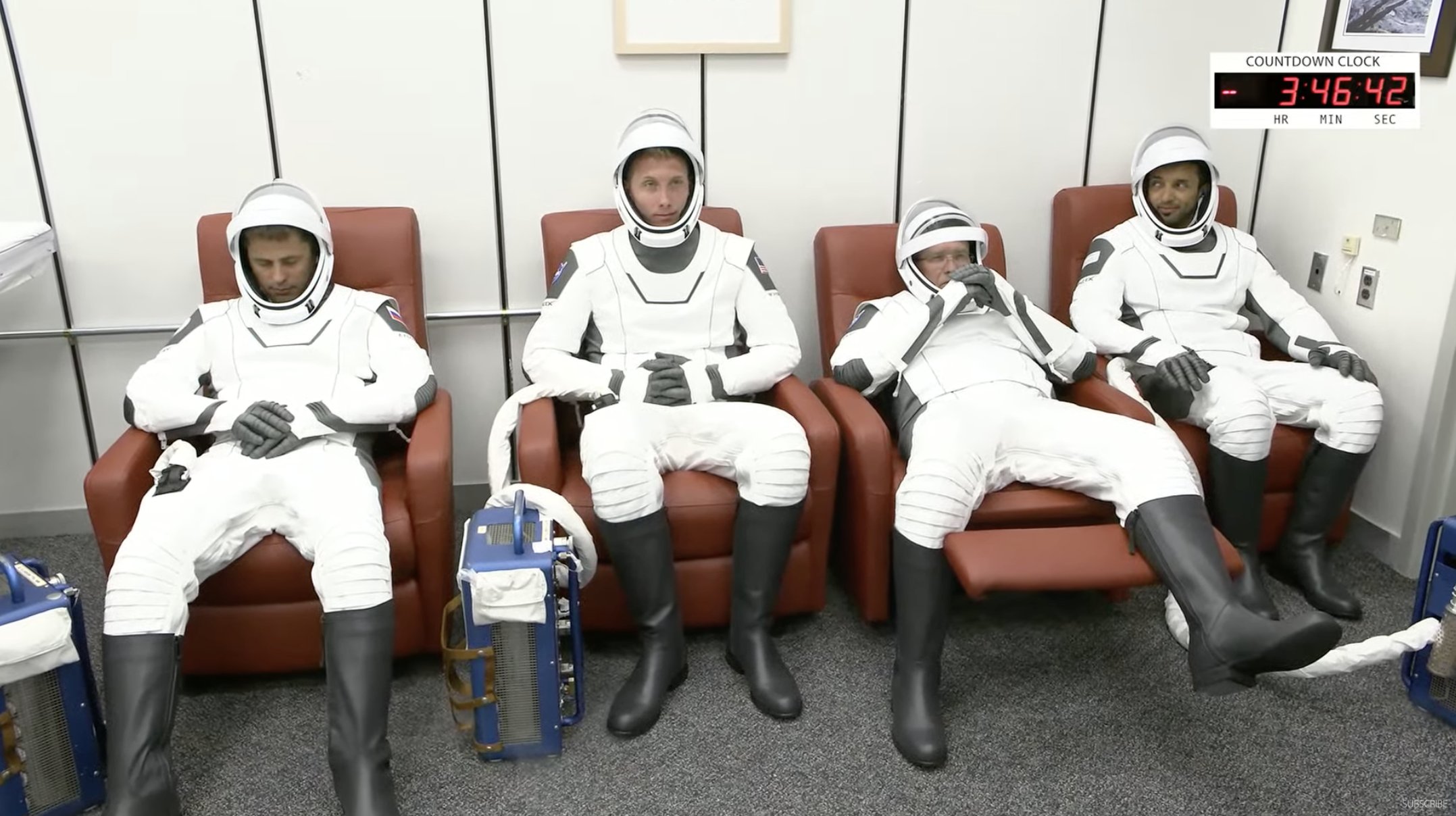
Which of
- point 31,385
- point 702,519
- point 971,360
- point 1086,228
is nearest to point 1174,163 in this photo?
point 1086,228

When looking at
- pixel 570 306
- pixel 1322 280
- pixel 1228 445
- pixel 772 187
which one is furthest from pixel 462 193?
pixel 1322 280

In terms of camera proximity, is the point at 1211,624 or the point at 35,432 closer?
the point at 1211,624

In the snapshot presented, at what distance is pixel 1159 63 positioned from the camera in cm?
320

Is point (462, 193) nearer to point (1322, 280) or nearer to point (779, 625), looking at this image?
point (779, 625)

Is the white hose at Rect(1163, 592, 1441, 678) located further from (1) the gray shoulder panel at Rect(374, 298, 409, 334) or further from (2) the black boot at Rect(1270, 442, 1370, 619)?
(1) the gray shoulder panel at Rect(374, 298, 409, 334)

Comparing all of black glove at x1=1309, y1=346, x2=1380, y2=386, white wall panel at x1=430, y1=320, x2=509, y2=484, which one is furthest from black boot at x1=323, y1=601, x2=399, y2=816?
black glove at x1=1309, y1=346, x2=1380, y2=386

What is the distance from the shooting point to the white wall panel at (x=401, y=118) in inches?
112

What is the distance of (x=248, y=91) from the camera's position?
2.84 m

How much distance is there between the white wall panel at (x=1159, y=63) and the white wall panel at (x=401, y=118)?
185cm

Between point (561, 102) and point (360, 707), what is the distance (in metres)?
1.74

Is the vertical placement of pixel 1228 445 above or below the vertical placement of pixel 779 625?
above

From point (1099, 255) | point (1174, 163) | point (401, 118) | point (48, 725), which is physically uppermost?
point (401, 118)

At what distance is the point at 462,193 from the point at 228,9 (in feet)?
2.46

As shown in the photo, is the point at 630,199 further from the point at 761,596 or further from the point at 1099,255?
the point at 1099,255
